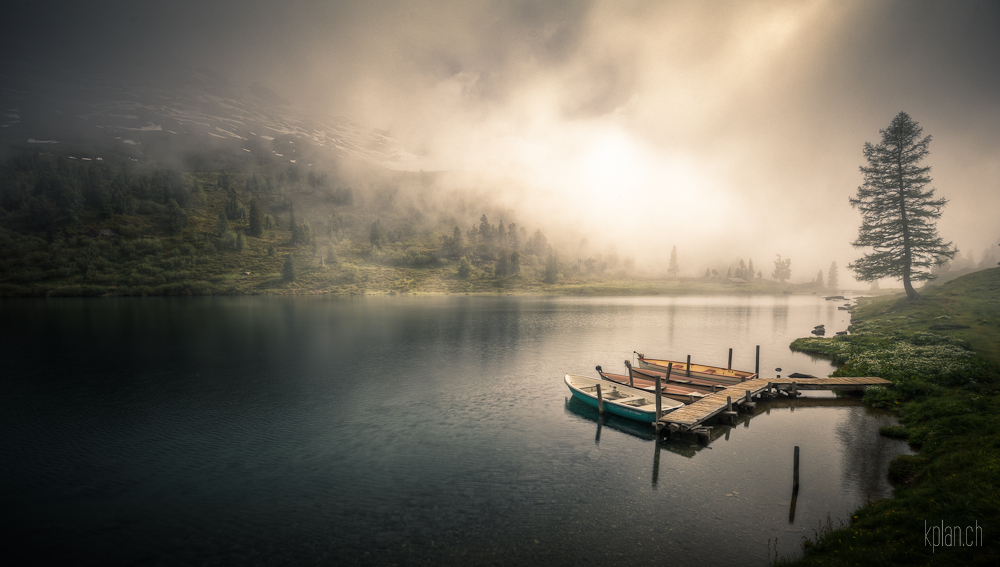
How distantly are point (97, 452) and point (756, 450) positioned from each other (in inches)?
1796

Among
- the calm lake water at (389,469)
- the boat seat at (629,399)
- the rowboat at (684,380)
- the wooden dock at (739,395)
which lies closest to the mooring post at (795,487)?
the calm lake water at (389,469)

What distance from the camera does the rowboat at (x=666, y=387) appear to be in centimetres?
3853

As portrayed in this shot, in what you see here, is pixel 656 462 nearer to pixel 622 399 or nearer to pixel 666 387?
pixel 622 399

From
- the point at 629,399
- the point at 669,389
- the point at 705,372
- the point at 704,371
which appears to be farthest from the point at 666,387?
the point at 704,371

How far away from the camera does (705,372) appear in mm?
46688

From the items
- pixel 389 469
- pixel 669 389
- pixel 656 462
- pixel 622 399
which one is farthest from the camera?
pixel 669 389

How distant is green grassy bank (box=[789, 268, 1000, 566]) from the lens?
12.6 metres

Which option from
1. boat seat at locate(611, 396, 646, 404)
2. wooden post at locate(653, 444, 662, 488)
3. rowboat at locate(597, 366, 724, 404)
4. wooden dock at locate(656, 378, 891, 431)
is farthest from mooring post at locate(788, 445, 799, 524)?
rowboat at locate(597, 366, 724, 404)

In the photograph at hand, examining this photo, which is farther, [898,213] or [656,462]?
[898,213]

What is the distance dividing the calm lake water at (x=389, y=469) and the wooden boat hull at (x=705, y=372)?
197 inches

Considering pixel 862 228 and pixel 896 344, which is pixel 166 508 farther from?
pixel 862 228

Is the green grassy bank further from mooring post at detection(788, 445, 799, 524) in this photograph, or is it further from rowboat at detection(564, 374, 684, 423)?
rowboat at detection(564, 374, 684, 423)

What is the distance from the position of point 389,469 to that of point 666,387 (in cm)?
2908

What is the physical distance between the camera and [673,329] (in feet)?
301
